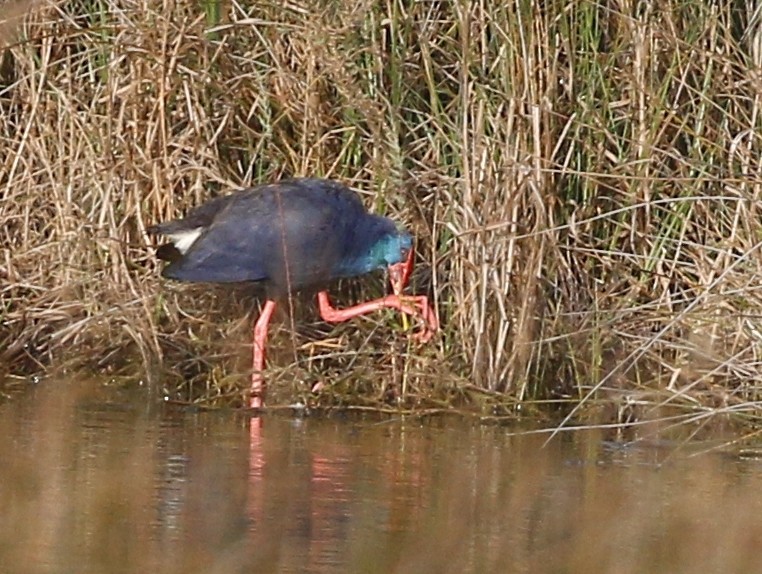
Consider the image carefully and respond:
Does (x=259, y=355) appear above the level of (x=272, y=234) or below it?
below

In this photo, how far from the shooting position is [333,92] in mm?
5570

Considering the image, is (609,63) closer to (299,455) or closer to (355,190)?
(355,190)

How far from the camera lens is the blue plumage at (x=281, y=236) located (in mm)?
5273

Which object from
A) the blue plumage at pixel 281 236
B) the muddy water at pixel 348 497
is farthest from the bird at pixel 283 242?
the muddy water at pixel 348 497

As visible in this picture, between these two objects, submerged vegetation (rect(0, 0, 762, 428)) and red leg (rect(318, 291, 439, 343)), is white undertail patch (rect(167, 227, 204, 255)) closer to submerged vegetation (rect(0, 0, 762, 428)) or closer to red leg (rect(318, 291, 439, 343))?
submerged vegetation (rect(0, 0, 762, 428))

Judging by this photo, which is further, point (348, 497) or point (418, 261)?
point (418, 261)

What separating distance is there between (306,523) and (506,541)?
1.35 feet

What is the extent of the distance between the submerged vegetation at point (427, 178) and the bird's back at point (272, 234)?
0.16 meters

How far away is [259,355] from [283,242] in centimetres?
41

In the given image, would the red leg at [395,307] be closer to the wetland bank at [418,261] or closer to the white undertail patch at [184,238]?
the wetland bank at [418,261]

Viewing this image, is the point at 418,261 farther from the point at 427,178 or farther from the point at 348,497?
the point at 348,497

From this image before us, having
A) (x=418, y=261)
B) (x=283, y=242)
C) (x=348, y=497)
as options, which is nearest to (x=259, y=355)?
(x=283, y=242)

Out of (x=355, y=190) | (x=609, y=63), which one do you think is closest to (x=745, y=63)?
(x=609, y=63)

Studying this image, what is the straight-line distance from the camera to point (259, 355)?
518 centimetres
